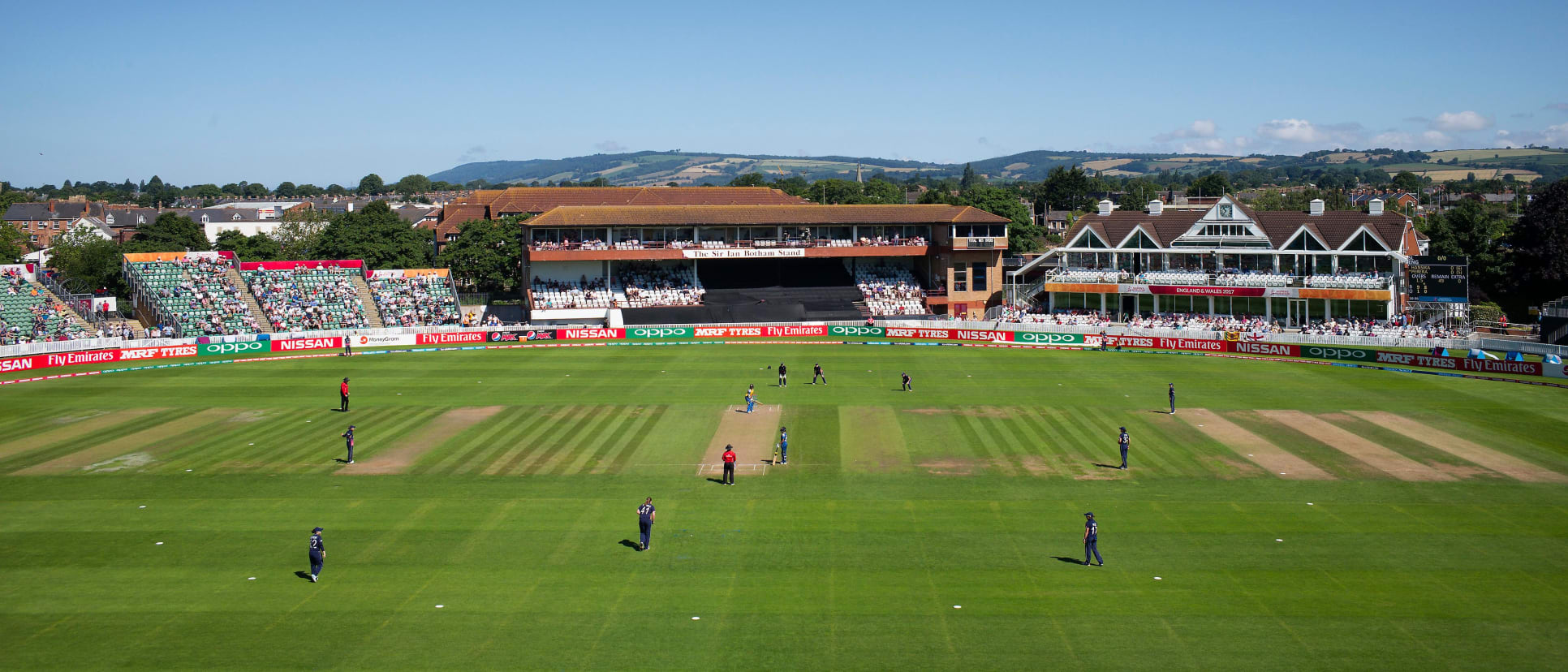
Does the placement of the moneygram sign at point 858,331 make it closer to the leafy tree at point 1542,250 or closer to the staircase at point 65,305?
the leafy tree at point 1542,250

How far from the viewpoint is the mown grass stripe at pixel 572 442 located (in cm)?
3297

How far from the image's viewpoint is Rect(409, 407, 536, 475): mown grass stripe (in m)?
33.0

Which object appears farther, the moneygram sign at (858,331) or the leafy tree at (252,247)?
→ the leafy tree at (252,247)

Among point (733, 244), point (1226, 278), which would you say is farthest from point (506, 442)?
point (1226, 278)

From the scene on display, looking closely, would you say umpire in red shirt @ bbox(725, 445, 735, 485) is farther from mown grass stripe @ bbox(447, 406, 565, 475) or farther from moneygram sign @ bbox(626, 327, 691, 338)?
moneygram sign @ bbox(626, 327, 691, 338)

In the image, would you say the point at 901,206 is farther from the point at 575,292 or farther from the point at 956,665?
the point at 956,665

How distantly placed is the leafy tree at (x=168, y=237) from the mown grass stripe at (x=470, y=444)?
61.4 m

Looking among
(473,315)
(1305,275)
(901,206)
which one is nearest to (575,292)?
(473,315)

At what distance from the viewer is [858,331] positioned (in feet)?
234

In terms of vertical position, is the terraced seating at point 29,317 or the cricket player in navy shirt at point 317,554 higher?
the terraced seating at point 29,317

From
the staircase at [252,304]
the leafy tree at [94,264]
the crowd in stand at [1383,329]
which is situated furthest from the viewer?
the leafy tree at [94,264]

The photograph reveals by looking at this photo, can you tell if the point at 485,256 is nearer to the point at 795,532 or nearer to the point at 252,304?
the point at 252,304

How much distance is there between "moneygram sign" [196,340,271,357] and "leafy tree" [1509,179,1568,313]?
8232 cm

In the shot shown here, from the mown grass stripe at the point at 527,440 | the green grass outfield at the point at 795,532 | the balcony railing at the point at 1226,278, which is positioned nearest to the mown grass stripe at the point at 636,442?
the green grass outfield at the point at 795,532
